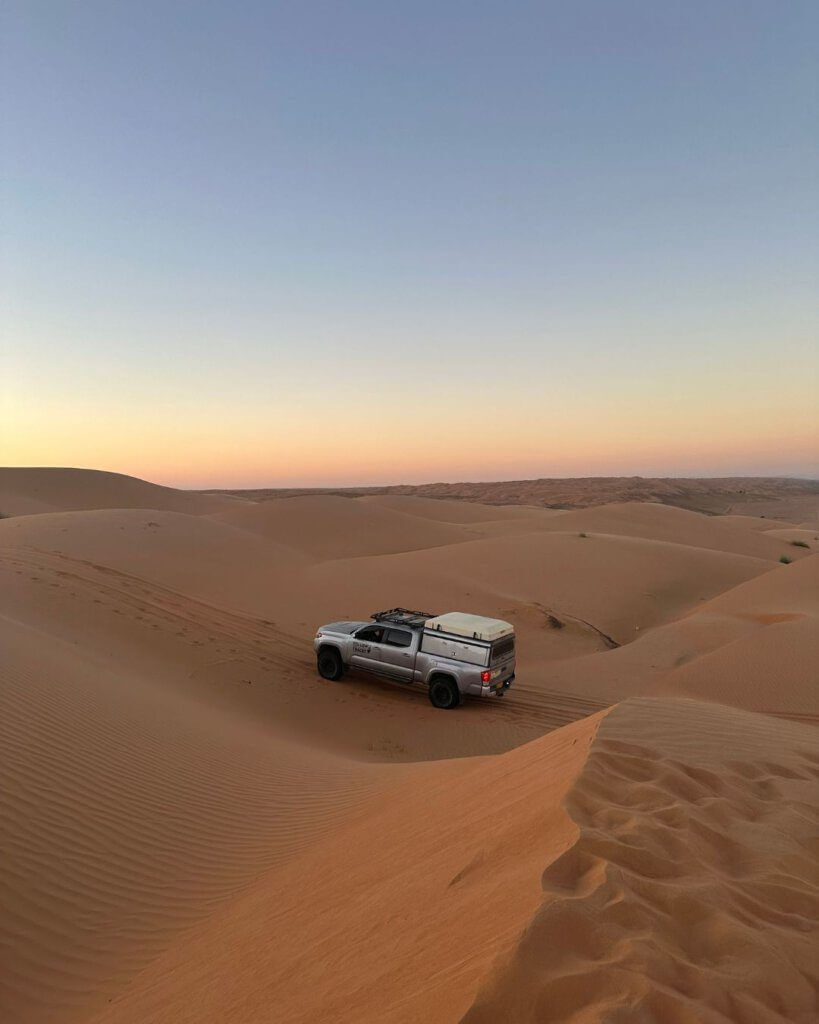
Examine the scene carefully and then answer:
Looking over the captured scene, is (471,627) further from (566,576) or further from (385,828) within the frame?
(566,576)

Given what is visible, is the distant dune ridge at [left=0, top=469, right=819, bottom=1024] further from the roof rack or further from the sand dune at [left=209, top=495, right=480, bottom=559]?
the sand dune at [left=209, top=495, right=480, bottom=559]

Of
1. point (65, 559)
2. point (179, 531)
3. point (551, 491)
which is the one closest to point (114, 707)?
point (65, 559)

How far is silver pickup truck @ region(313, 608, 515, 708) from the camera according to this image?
12406 mm

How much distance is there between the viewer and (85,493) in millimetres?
56875

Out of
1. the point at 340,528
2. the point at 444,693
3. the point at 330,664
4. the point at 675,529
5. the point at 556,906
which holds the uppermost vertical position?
the point at 556,906

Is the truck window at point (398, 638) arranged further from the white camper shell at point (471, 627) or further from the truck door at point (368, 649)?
the white camper shell at point (471, 627)

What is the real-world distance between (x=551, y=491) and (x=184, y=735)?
86921 mm

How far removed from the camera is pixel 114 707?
9.38 metres

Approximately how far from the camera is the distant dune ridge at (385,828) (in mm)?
2863

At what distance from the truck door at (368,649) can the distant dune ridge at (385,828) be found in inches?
22.3

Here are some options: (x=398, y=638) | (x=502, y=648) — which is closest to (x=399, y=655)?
(x=398, y=638)

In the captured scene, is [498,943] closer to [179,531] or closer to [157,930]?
[157,930]

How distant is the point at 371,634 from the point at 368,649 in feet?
0.98

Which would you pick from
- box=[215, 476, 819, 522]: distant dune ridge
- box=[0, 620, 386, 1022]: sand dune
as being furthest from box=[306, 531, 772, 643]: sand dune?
box=[215, 476, 819, 522]: distant dune ridge
